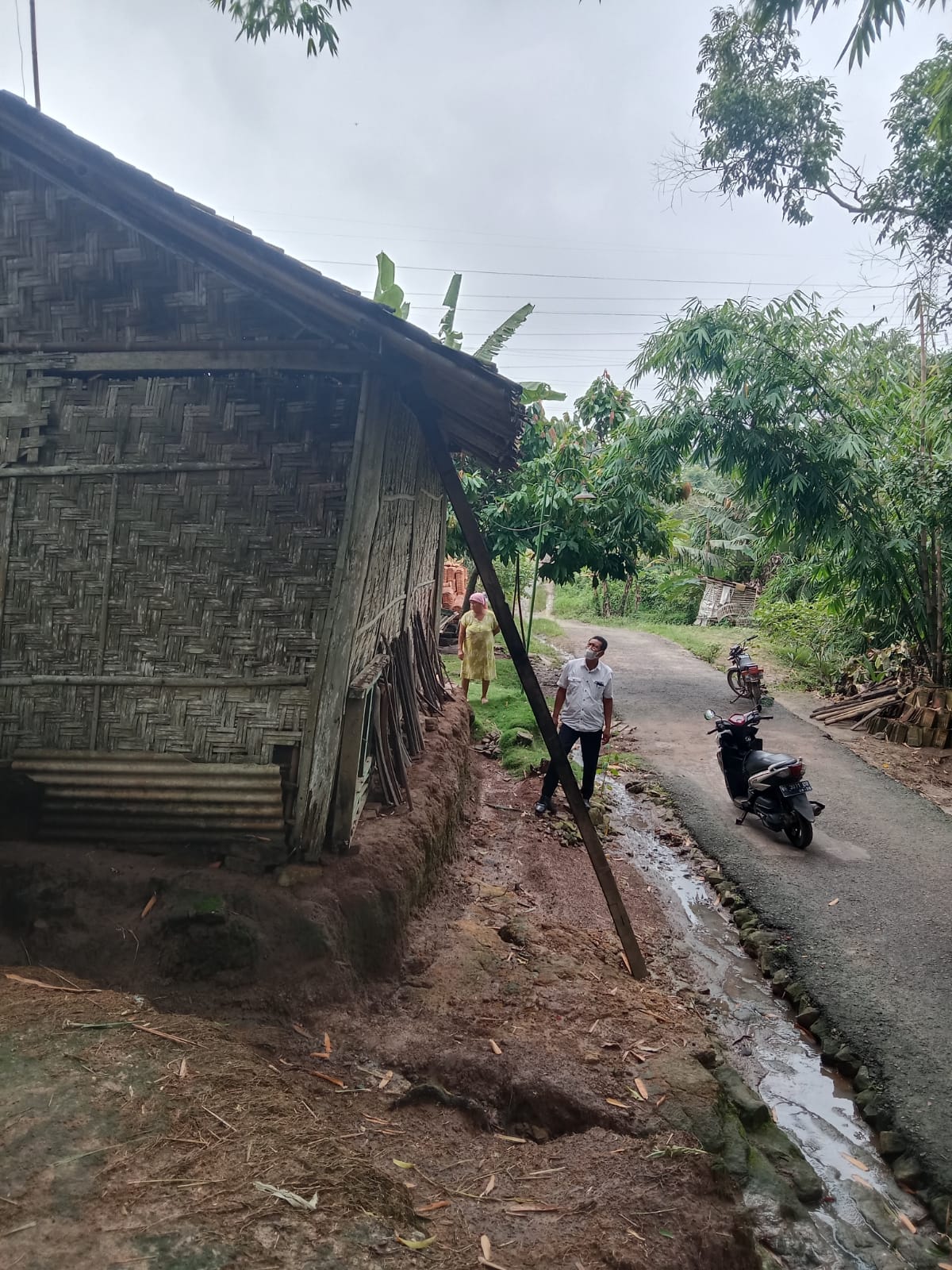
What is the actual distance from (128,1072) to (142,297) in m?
3.75

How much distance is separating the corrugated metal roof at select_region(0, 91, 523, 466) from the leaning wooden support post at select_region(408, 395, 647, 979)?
42 cm

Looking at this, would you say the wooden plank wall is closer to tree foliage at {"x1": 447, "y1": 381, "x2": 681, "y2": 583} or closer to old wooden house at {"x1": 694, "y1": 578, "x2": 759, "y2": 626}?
tree foliage at {"x1": 447, "y1": 381, "x2": 681, "y2": 583}

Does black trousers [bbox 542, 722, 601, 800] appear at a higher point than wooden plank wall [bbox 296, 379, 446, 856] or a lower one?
lower

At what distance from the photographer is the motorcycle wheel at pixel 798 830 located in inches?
299

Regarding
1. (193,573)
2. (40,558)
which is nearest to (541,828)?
(193,573)

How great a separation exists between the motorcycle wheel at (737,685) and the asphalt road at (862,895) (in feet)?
3.48

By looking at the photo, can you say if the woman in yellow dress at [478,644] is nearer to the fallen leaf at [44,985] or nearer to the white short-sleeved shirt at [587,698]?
the white short-sleeved shirt at [587,698]

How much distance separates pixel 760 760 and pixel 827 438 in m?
5.02

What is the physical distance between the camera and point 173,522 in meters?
4.61

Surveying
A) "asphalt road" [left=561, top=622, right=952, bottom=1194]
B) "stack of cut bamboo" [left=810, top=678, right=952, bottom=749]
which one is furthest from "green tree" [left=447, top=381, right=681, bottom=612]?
"stack of cut bamboo" [left=810, top=678, right=952, bottom=749]

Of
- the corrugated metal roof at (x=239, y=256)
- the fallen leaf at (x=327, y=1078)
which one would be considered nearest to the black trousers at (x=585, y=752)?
the corrugated metal roof at (x=239, y=256)

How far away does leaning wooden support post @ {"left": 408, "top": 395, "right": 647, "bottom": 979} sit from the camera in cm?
473

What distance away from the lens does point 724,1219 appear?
129 inches

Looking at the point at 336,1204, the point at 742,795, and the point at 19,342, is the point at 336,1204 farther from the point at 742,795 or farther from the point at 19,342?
the point at 742,795
